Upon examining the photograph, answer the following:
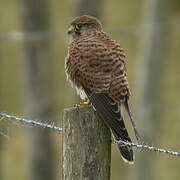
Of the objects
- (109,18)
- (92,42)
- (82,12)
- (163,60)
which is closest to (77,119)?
(92,42)

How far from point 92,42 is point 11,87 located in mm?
10422

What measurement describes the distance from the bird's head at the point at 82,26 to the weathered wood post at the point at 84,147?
66.4 inches

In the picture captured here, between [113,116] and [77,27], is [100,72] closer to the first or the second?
[113,116]

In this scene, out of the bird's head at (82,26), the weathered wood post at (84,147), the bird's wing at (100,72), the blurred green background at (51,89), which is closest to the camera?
the weathered wood post at (84,147)

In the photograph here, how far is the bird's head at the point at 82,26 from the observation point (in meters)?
4.75

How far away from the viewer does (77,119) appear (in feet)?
10.2

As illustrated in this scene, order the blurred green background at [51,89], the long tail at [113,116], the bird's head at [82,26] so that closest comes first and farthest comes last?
the long tail at [113,116], the bird's head at [82,26], the blurred green background at [51,89]

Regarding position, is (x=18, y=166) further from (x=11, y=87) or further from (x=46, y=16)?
(x=46, y=16)

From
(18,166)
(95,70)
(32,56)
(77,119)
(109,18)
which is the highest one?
(109,18)

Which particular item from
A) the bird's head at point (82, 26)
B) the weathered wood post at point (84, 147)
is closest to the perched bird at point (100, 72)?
the bird's head at point (82, 26)

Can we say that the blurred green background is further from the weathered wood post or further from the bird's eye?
the weathered wood post

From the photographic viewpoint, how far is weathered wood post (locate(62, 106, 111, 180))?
10.1 ft

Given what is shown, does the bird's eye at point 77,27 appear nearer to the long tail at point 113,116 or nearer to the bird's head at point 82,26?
the bird's head at point 82,26

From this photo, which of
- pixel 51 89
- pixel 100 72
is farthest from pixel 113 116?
pixel 51 89
